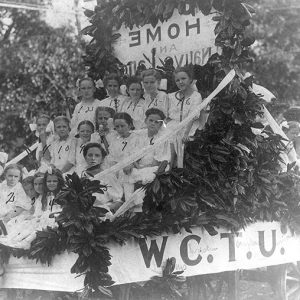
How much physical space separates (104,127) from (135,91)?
51 centimetres

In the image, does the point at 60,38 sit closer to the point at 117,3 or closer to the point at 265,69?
the point at 265,69

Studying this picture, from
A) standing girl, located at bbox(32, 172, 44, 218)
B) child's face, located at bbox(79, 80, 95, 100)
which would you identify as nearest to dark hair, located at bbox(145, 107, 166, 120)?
standing girl, located at bbox(32, 172, 44, 218)

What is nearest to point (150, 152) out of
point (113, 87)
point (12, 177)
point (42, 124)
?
point (113, 87)

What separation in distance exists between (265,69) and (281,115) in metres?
8.31

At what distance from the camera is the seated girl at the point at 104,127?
22.4 feet

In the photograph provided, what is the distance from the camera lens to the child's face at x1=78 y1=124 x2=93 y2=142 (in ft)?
22.8

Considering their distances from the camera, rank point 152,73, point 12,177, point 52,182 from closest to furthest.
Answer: point 52,182, point 152,73, point 12,177

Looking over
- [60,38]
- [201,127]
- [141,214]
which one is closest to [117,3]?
[201,127]

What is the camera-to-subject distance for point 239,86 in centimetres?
610

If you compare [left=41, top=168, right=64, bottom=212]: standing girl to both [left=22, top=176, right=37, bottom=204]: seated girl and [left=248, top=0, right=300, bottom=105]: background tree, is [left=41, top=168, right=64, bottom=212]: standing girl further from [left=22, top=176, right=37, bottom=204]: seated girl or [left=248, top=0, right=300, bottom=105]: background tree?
[left=248, top=0, right=300, bottom=105]: background tree

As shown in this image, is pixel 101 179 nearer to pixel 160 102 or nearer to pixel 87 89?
pixel 160 102

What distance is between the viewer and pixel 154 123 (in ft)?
21.1

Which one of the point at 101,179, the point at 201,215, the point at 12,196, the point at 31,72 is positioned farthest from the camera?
the point at 31,72

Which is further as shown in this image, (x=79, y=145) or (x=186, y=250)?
(x=79, y=145)
